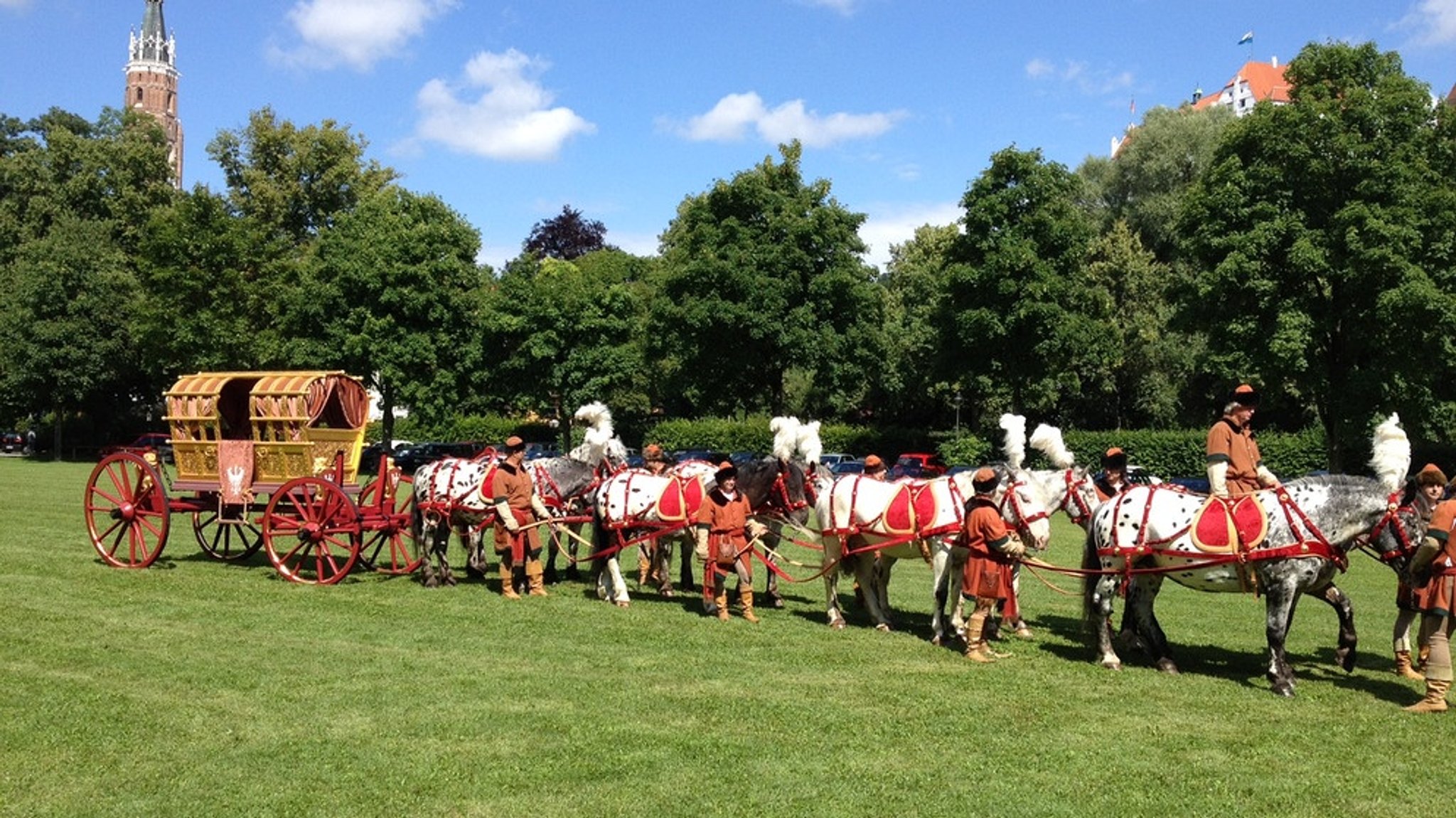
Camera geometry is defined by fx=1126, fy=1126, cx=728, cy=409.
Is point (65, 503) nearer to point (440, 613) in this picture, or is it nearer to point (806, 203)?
point (440, 613)

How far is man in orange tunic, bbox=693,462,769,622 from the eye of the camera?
12.5 metres

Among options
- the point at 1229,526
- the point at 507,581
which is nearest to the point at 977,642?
the point at 1229,526

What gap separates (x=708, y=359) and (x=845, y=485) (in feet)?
91.2

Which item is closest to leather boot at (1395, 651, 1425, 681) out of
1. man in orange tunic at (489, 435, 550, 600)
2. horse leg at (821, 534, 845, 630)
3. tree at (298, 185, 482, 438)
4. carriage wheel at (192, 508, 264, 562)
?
horse leg at (821, 534, 845, 630)

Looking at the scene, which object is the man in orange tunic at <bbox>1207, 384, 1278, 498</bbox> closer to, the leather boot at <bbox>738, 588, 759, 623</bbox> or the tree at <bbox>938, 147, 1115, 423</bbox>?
the leather boot at <bbox>738, 588, 759, 623</bbox>

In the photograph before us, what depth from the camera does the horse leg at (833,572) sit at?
491 inches

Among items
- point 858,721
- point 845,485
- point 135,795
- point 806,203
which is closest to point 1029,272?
point 806,203

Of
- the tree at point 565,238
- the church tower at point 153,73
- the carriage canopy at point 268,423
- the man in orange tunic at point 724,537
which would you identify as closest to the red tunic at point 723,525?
the man in orange tunic at point 724,537

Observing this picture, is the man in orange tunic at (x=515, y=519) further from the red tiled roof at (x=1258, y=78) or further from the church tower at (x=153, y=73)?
the church tower at (x=153, y=73)

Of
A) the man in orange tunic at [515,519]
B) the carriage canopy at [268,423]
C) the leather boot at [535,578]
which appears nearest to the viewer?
the man in orange tunic at [515,519]

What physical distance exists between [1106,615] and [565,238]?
64.8 meters

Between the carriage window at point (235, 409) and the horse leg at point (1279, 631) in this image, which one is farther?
the carriage window at point (235, 409)

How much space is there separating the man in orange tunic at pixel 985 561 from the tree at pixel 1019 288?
88.7 feet

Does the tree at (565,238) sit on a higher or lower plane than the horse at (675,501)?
higher
